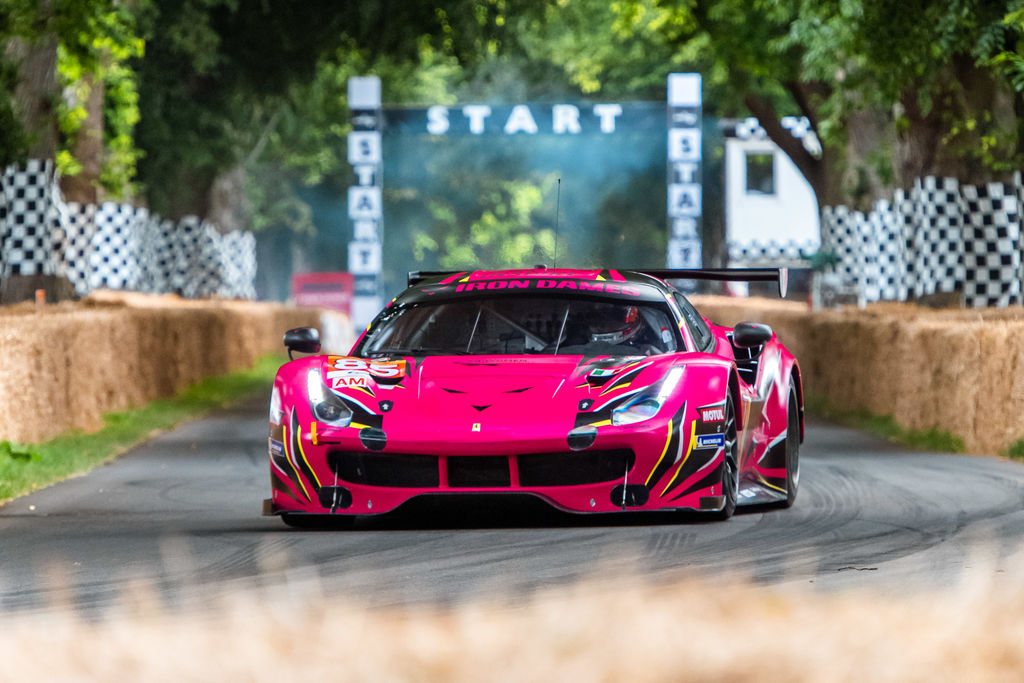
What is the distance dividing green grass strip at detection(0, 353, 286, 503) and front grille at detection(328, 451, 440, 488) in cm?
328

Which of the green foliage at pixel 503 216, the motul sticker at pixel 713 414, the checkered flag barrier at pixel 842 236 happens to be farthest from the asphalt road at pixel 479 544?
the green foliage at pixel 503 216

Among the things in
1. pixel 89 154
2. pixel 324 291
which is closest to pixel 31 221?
pixel 89 154

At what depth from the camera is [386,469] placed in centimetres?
872

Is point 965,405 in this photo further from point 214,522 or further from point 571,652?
point 571,652

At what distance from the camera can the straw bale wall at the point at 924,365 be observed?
13773mm

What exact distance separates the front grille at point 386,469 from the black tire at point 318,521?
0.37 metres

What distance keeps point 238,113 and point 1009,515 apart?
31331 millimetres

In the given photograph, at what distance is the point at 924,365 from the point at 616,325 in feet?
23.1

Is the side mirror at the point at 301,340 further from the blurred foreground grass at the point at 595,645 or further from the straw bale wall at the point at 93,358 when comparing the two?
the blurred foreground grass at the point at 595,645

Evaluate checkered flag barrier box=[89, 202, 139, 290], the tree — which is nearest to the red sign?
the tree

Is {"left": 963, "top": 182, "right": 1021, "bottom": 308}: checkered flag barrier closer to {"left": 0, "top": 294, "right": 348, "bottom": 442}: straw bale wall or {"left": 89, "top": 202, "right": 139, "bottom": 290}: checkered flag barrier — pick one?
{"left": 0, "top": 294, "right": 348, "bottom": 442}: straw bale wall

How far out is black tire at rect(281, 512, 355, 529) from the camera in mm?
9094

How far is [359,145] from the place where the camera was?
147ft

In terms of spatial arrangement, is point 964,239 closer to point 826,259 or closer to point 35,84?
point 35,84
